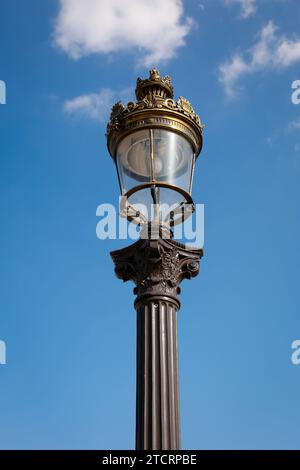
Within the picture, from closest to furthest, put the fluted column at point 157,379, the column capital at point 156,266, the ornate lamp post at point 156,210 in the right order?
the fluted column at point 157,379 < the ornate lamp post at point 156,210 < the column capital at point 156,266

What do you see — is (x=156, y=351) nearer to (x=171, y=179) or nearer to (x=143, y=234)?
(x=143, y=234)

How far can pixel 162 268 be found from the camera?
8.09m

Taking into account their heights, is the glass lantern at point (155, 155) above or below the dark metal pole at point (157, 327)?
above

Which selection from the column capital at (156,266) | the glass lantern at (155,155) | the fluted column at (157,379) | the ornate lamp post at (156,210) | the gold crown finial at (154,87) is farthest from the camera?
the gold crown finial at (154,87)

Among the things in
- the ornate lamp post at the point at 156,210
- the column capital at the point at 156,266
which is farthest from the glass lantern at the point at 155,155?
the column capital at the point at 156,266

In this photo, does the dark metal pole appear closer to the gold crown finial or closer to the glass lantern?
the glass lantern

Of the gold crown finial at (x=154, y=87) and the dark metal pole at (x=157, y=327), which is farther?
the gold crown finial at (x=154, y=87)

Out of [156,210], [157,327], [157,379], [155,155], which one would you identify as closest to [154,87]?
[155,155]

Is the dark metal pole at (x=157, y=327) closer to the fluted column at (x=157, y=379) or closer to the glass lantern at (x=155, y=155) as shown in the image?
the fluted column at (x=157, y=379)

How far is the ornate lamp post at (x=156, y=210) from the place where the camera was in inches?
290

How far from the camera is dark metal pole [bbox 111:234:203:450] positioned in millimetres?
7094
